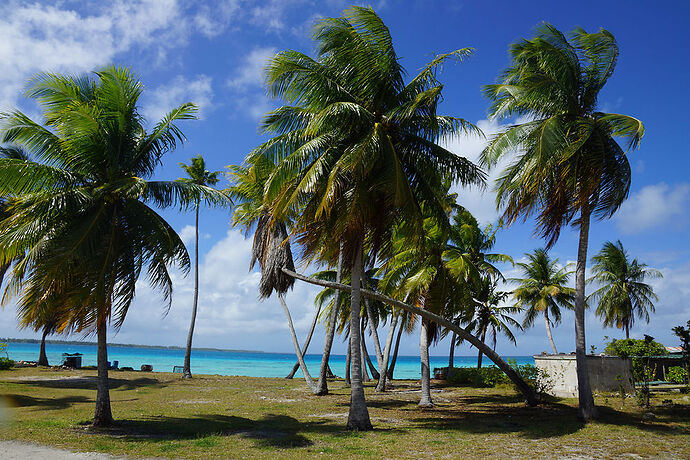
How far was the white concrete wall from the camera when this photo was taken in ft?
57.2

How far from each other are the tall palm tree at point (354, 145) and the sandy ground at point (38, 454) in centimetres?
571

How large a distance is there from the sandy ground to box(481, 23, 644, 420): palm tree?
1159 centimetres

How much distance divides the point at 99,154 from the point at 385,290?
12.7 metres

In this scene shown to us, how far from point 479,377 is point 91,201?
2097 centimetres

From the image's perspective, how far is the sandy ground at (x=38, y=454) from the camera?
818cm

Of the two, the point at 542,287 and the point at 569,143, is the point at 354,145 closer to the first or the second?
the point at 569,143

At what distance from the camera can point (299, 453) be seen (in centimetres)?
899

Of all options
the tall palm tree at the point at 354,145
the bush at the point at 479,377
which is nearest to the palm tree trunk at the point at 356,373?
the tall palm tree at the point at 354,145

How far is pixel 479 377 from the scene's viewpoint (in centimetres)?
2514

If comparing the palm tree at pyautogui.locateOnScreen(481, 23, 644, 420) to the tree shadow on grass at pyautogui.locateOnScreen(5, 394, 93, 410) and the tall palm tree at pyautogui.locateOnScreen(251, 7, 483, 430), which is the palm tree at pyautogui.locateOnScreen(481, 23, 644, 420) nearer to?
the tall palm tree at pyautogui.locateOnScreen(251, 7, 483, 430)

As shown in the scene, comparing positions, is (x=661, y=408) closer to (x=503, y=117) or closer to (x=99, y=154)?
(x=503, y=117)

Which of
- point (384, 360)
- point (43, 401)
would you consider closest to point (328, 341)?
point (384, 360)

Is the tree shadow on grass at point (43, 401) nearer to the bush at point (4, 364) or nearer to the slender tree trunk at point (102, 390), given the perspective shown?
the slender tree trunk at point (102, 390)

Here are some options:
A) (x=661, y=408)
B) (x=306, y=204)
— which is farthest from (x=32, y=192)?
(x=661, y=408)
